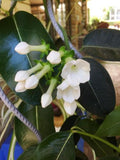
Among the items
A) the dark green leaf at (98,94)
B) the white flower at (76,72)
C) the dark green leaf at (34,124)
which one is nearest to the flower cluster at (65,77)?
the white flower at (76,72)

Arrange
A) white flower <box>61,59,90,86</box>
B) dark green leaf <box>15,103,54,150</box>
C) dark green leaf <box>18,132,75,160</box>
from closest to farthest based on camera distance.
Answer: white flower <box>61,59,90,86</box> → dark green leaf <box>18,132,75,160</box> → dark green leaf <box>15,103,54,150</box>

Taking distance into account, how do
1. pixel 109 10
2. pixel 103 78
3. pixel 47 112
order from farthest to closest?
pixel 109 10
pixel 47 112
pixel 103 78

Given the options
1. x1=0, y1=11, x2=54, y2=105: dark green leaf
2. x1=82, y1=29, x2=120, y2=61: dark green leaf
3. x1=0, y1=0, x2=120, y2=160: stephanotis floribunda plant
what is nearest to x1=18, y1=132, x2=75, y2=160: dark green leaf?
x1=0, y1=0, x2=120, y2=160: stephanotis floribunda plant

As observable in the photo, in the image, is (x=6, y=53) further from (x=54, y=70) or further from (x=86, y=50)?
(x=86, y=50)

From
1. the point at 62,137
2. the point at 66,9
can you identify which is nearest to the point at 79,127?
the point at 62,137

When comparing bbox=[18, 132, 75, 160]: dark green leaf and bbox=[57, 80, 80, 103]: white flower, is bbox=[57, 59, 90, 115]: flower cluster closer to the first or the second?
bbox=[57, 80, 80, 103]: white flower
